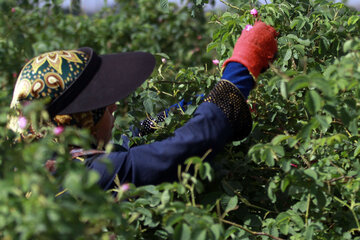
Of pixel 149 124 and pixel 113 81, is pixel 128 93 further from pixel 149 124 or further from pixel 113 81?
pixel 149 124

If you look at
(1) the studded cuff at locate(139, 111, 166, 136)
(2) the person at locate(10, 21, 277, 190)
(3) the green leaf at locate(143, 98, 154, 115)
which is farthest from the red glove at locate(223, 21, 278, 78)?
(1) the studded cuff at locate(139, 111, 166, 136)

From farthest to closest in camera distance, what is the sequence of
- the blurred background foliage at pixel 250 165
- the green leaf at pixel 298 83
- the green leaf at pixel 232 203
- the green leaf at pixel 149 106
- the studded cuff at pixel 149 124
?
the studded cuff at pixel 149 124 < the green leaf at pixel 149 106 < the green leaf at pixel 232 203 < the green leaf at pixel 298 83 < the blurred background foliage at pixel 250 165

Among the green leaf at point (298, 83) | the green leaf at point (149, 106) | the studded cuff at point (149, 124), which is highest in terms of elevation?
the green leaf at point (298, 83)

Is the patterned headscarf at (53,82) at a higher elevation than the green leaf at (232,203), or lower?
higher

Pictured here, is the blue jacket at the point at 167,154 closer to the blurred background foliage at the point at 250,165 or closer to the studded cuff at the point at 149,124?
the blurred background foliage at the point at 250,165

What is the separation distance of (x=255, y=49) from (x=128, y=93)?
1.42ft

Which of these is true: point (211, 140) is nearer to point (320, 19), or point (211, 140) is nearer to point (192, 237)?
point (192, 237)

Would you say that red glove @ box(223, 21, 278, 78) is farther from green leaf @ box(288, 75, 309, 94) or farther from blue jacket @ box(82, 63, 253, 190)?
green leaf @ box(288, 75, 309, 94)

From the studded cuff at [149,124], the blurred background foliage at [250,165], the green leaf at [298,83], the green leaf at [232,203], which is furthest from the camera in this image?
the studded cuff at [149,124]

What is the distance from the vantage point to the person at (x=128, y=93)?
5.39 ft

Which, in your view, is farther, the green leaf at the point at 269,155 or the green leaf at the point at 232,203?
the green leaf at the point at 232,203

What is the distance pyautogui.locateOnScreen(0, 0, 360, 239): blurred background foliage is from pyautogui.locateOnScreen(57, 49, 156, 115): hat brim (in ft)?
0.50

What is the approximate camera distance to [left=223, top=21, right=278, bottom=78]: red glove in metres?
1.74

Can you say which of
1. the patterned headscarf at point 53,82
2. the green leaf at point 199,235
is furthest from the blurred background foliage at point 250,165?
the patterned headscarf at point 53,82
